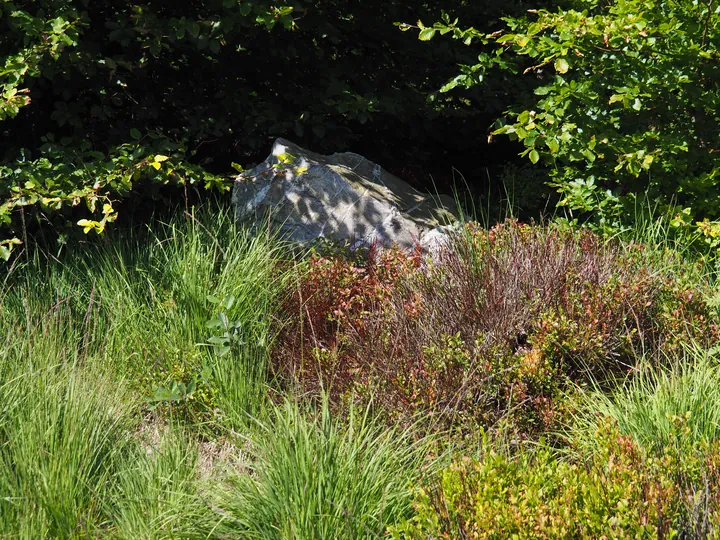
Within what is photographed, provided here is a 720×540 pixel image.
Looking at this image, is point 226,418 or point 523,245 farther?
point 523,245

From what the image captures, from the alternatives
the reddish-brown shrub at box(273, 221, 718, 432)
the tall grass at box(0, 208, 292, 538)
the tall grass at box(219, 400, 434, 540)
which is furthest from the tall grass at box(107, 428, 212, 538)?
the reddish-brown shrub at box(273, 221, 718, 432)

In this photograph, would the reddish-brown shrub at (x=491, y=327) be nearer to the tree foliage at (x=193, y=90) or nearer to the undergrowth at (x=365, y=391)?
the undergrowth at (x=365, y=391)

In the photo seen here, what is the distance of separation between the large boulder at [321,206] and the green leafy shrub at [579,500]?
8.78ft

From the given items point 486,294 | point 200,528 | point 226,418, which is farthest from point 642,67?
point 200,528

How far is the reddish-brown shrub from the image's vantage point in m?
3.50

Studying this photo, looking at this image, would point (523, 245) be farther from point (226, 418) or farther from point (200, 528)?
point (200, 528)

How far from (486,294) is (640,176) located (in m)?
1.93

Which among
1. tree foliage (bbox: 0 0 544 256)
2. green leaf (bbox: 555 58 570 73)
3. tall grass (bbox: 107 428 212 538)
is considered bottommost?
tall grass (bbox: 107 428 212 538)

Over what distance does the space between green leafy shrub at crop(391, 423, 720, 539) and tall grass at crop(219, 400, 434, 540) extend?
0.20m

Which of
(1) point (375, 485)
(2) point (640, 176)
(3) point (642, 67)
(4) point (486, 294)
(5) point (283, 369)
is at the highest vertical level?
(3) point (642, 67)

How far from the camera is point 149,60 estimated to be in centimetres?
588

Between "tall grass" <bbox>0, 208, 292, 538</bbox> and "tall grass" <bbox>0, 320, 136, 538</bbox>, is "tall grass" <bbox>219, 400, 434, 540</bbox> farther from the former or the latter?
"tall grass" <bbox>0, 320, 136, 538</bbox>

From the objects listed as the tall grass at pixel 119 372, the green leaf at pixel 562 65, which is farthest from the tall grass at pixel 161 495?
the green leaf at pixel 562 65

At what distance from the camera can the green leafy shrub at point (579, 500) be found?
2.23 meters
